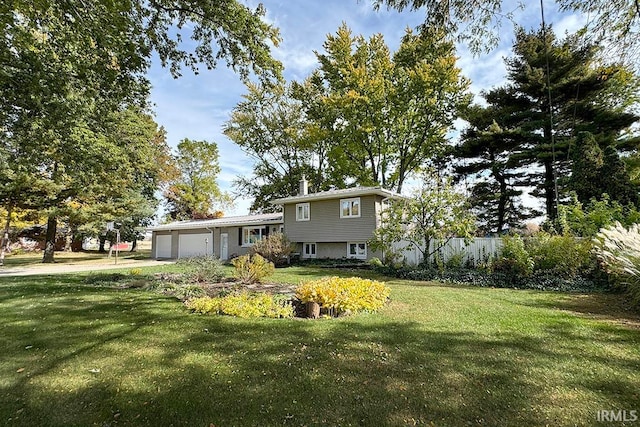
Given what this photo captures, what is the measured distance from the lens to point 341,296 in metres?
6.20

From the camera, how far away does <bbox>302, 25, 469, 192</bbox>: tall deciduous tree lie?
71.4ft

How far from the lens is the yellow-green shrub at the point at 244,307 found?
5.95 meters

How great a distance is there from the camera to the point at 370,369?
3631mm

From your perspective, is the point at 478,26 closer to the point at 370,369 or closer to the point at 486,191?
the point at 370,369

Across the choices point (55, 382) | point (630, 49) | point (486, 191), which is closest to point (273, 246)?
point (55, 382)

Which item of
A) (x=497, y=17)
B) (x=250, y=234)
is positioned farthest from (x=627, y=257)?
(x=250, y=234)

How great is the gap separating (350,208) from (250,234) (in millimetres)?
8709

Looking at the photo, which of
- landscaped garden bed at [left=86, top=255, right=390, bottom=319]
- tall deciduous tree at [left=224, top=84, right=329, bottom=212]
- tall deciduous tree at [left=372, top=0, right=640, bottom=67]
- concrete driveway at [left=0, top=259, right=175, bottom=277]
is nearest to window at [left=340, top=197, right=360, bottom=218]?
landscaped garden bed at [left=86, top=255, right=390, bottom=319]

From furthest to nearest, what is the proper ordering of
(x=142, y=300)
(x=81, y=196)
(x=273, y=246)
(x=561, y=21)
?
(x=81, y=196) → (x=273, y=246) → (x=142, y=300) → (x=561, y=21)

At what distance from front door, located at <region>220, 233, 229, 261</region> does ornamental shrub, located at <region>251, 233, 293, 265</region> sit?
6.65 m

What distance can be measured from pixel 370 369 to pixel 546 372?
200 centimetres

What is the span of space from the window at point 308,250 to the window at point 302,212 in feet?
A: 5.52

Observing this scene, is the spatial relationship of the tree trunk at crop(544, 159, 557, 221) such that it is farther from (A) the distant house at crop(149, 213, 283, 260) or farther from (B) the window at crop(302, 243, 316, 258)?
(A) the distant house at crop(149, 213, 283, 260)

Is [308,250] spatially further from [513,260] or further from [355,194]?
[513,260]
